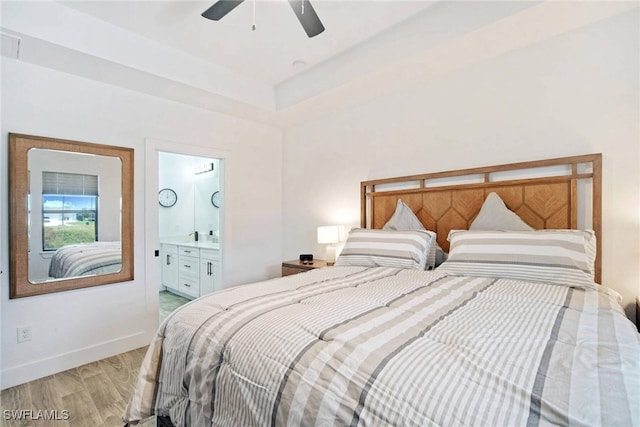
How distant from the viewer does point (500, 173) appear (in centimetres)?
246

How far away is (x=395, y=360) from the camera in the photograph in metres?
0.86

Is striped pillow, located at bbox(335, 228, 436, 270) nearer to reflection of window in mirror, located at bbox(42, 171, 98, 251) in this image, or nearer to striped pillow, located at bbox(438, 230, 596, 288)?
striped pillow, located at bbox(438, 230, 596, 288)

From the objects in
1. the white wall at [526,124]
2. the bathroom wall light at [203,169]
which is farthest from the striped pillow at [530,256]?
the bathroom wall light at [203,169]

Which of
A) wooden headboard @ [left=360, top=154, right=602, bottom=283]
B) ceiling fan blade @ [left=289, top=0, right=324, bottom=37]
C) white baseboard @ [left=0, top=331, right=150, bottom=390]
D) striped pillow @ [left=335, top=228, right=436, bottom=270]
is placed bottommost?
white baseboard @ [left=0, top=331, right=150, bottom=390]

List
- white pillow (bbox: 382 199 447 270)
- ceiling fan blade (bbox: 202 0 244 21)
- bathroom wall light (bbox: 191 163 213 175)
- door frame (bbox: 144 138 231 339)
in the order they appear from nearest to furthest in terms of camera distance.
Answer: ceiling fan blade (bbox: 202 0 244 21), white pillow (bbox: 382 199 447 270), door frame (bbox: 144 138 231 339), bathroom wall light (bbox: 191 163 213 175)

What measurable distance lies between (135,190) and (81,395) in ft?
5.46

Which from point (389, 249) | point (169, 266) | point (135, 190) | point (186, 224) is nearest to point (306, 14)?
point (389, 249)

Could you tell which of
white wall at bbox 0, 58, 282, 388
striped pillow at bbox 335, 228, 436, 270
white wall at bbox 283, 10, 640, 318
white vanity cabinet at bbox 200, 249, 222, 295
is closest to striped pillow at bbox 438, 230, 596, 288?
striped pillow at bbox 335, 228, 436, 270

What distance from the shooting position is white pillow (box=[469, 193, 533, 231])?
2237 millimetres

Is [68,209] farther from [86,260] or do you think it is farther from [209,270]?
[209,270]

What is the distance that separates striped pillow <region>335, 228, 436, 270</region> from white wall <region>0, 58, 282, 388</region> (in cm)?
168

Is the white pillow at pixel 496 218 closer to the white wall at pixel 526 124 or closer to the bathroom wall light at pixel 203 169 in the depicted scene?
the white wall at pixel 526 124

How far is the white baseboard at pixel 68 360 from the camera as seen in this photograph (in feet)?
7.23

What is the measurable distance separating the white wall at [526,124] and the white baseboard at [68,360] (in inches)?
92.0
